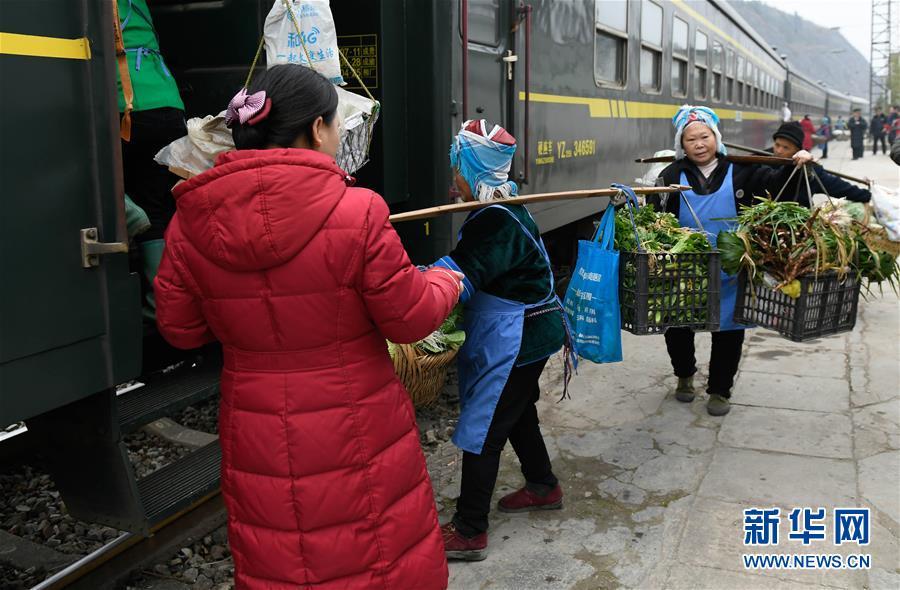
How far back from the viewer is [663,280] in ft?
11.4

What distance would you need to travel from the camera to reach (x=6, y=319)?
201 centimetres

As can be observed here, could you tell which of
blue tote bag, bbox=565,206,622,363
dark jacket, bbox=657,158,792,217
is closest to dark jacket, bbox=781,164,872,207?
dark jacket, bbox=657,158,792,217

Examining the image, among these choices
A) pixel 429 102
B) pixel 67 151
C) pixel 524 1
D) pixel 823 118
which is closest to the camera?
pixel 67 151

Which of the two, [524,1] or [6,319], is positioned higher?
[524,1]

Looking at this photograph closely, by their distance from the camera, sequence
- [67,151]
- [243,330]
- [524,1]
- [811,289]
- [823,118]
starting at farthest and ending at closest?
[823,118] < [524,1] < [811,289] < [67,151] < [243,330]

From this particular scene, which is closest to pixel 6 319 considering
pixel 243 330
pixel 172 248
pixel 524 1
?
pixel 172 248

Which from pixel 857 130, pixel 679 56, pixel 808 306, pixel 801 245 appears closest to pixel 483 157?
pixel 801 245

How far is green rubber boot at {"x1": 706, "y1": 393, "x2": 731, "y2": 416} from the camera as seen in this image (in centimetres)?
448

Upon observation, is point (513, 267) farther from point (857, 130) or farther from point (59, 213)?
point (857, 130)

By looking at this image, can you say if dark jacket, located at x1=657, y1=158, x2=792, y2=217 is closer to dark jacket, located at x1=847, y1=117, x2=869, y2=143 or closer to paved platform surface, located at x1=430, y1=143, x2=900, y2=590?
paved platform surface, located at x1=430, y1=143, x2=900, y2=590

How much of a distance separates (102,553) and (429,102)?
2.42m

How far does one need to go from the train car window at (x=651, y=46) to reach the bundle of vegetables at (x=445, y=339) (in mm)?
4935

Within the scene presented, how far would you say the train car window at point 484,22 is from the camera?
4.23 meters

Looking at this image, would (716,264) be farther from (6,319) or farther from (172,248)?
(6,319)
